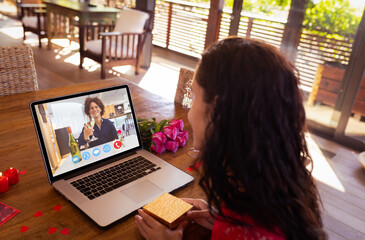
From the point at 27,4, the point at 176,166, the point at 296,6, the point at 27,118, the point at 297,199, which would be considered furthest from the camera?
the point at 27,4

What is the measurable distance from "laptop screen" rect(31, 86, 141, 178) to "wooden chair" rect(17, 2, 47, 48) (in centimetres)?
414

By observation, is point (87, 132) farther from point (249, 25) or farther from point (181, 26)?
point (181, 26)

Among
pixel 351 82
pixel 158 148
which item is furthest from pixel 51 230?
pixel 351 82

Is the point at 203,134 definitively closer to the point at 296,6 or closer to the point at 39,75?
the point at 296,6

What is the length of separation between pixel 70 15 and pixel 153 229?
4.51 meters

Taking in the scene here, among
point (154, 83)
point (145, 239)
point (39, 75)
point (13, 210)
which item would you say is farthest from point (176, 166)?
point (39, 75)

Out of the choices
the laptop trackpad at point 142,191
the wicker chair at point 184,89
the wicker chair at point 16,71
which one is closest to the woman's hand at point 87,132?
the laptop trackpad at point 142,191

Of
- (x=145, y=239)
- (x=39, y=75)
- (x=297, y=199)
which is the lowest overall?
(x=39, y=75)

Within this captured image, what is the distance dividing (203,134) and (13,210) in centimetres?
54

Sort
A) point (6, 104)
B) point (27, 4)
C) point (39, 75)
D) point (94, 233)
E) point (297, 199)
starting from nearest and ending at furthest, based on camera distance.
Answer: point (297, 199) → point (94, 233) → point (6, 104) → point (39, 75) → point (27, 4)

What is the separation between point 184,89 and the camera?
1.74m

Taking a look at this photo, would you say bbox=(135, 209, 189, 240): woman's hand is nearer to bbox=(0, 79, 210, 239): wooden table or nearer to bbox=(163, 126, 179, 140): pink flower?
bbox=(0, 79, 210, 239): wooden table

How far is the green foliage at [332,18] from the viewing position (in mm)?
2850

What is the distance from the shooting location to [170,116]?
1.54m
